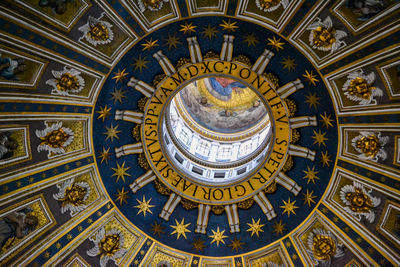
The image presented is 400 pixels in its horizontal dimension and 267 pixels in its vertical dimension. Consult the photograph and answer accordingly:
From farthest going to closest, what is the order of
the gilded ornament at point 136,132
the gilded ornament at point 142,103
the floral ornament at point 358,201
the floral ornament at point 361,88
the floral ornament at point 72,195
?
the gilded ornament at point 136,132 → the gilded ornament at point 142,103 → the floral ornament at point 72,195 → the floral ornament at point 358,201 → the floral ornament at point 361,88

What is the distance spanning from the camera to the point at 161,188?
18.8 m

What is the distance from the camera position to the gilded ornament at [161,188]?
18.8 meters

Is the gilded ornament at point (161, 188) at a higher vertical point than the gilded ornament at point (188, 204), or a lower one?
higher

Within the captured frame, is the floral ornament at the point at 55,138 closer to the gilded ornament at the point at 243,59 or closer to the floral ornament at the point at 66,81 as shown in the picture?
the floral ornament at the point at 66,81

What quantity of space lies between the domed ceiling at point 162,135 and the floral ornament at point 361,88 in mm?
63

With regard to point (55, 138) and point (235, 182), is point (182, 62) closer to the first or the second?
point (55, 138)

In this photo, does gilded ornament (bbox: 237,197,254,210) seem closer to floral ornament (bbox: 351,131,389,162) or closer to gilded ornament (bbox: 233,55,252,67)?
floral ornament (bbox: 351,131,389,162)

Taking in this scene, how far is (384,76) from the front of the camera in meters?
13.1

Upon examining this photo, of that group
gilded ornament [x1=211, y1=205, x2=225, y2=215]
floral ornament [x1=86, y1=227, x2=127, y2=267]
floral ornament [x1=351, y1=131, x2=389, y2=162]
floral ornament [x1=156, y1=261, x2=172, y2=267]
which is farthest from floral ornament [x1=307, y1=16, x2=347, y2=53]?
floral ornament [x1=86, y1=227, x2=127, y2=267]

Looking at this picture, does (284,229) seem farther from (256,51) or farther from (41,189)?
(41,189)

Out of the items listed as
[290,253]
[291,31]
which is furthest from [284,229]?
[291,31]

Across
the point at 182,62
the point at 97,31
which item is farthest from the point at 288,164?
the point at 97,31

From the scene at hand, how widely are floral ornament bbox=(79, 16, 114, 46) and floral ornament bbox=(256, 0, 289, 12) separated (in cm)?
688

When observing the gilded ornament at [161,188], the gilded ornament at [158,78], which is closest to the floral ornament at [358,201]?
the gilded ornament at [161,188]
